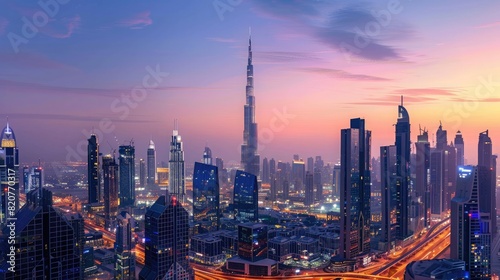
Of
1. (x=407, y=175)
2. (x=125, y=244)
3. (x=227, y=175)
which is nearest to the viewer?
(x=125, y=244)

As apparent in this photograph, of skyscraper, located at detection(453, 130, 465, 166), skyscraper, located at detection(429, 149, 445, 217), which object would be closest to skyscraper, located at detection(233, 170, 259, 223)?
skyscraper, located at detection(429, 149, 445, 217)

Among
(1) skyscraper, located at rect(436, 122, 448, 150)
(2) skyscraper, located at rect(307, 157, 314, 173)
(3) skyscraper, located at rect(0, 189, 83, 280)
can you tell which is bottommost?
(2) skyscraper, located at rect(307, 157, 314, 173)

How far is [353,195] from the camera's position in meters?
33.4

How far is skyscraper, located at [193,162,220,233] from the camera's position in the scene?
44.2 metres

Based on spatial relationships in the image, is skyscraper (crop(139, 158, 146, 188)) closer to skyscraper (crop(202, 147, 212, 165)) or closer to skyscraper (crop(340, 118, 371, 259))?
skyscraper (crop(202, 147, 212, 165))

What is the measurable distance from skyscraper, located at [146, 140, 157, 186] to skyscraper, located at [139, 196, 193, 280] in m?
58.9

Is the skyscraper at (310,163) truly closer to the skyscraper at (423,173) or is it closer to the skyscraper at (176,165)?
the skyscraper at (176,165)

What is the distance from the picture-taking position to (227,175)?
86.2 meters

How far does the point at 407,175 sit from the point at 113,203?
35152 millimetres

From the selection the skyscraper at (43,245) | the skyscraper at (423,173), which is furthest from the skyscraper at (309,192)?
the skyscraper at (43,245)

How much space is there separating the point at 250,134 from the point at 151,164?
73.9 ft

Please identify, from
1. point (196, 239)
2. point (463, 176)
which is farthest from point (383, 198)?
point (196, 239)

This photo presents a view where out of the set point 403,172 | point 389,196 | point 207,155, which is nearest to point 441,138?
point 403,172

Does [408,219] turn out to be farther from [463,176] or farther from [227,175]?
[227,175]
